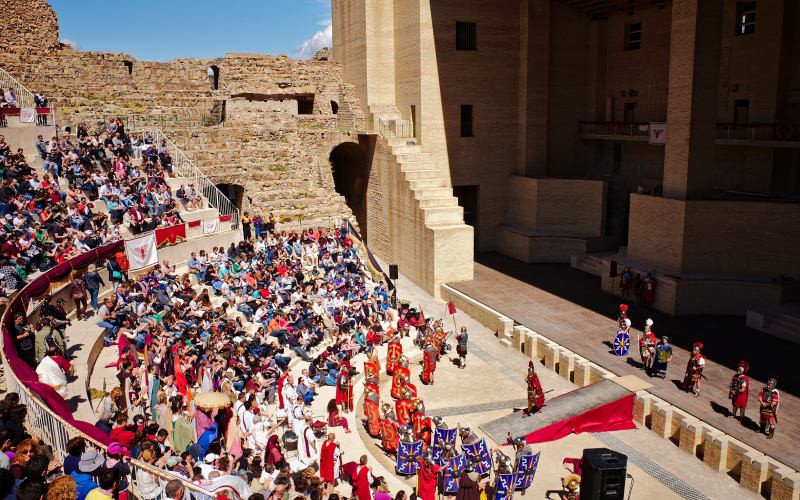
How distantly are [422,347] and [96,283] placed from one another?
9.35 m

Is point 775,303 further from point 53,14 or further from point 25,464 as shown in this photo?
point 53,14

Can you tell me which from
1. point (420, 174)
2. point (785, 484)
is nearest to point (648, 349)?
point (785, 484)

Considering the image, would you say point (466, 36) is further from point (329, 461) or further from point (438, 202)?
point (329, 461)

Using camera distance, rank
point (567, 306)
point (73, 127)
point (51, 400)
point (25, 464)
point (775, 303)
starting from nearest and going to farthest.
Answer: point (25, 464)
point (51, 400)
point (775, 303)
point (567, 306)
point (73, 127)

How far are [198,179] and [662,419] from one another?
19.0 meters

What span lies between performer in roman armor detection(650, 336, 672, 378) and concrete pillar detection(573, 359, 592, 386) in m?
1.68

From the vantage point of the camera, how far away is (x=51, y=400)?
33.7 ft

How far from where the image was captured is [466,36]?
32.1 meters

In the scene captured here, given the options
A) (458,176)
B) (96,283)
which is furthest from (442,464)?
(458,176)

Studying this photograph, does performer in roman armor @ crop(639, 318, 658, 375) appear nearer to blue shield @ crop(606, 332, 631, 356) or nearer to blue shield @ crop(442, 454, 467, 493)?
blue shield @ crop(606, 332, 631, 356)

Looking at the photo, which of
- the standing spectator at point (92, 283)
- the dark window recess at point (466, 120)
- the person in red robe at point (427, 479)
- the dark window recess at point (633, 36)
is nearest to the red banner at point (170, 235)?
the standing spectator at point (92, 283)

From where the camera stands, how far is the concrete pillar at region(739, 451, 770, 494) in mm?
13516

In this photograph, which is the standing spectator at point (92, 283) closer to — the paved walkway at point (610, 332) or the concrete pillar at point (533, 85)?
the paved walkway at point (610, 332)

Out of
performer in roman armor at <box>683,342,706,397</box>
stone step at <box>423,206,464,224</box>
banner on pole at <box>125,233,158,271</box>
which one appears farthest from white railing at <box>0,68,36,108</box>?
performer in roman armor at <box>683,342,706,397</box>
